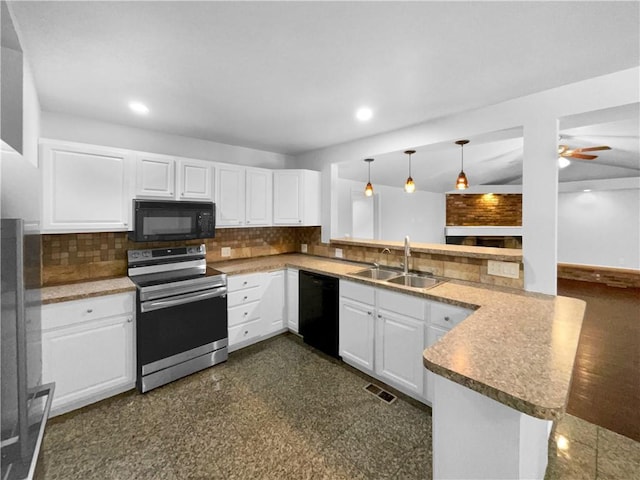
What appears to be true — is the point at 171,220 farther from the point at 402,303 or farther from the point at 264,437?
the point at 402,303

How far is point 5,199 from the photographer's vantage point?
29.0 inches

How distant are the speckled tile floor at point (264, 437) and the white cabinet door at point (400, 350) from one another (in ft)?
0.59

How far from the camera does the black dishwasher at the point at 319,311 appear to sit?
283 centimetres

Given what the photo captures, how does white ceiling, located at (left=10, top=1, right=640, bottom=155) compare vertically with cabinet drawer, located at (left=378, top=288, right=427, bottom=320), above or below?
above

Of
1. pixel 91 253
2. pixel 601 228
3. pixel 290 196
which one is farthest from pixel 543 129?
pixel 601 228

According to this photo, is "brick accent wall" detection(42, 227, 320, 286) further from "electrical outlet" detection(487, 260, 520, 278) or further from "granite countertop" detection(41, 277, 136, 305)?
"electrical outlet" detection(487, 260, 520, 278)

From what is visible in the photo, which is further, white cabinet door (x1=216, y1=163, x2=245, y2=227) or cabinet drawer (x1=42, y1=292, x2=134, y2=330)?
white cabinet door (x1=216, y1=163, x2=245, y2=227)

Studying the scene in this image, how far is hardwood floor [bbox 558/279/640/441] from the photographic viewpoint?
207 cm

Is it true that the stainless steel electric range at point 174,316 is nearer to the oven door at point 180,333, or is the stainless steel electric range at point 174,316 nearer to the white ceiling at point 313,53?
the oven door at point 180,333

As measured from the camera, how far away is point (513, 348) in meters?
1.24

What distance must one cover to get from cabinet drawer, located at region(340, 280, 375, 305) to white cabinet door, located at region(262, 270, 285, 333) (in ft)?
2.98

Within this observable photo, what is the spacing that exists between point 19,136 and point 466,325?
2.61 m

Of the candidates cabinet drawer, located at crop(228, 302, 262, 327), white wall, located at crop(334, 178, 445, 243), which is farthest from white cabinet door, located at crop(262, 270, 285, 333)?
white wall, located at crop(334, 178, 445, 243)

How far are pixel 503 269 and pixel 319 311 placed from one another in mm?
1716
